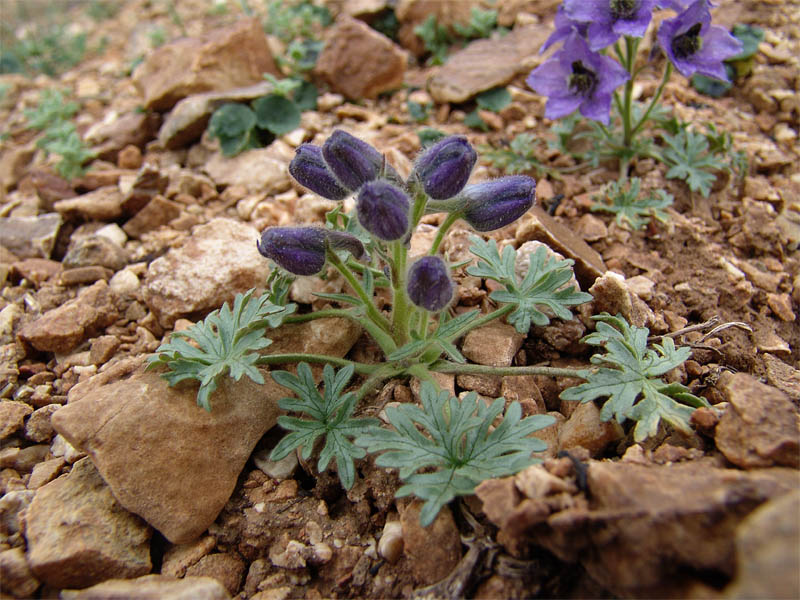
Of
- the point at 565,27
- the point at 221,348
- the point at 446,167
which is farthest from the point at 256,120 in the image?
the point at 446,167

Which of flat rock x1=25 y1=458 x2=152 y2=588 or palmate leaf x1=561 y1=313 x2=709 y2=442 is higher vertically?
palmate leaf x1=561 y1=313 x2=709 y2=442

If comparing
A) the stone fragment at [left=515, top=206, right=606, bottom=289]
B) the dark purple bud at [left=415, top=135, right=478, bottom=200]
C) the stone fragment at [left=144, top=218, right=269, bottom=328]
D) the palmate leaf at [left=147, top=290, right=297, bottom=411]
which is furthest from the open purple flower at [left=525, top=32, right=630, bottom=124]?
the palmate leaf at [left=147, top=290, right=297, bottom=411]

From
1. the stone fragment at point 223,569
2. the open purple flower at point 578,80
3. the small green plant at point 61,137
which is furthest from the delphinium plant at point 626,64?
the small green plant at point 61,137

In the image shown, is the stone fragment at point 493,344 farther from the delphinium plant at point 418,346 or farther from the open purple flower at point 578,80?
the open purple flower at point 578,80

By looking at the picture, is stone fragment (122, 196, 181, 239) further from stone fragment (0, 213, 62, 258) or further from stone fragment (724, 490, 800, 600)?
stone fragment (724, 490, 800, 600)

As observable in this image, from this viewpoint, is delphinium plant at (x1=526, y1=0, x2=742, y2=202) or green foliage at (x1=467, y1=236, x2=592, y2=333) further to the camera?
delphinium plant at (x1=526, y1=0, x2=742, y2=202)

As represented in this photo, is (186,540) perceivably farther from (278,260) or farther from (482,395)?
(482,395)
